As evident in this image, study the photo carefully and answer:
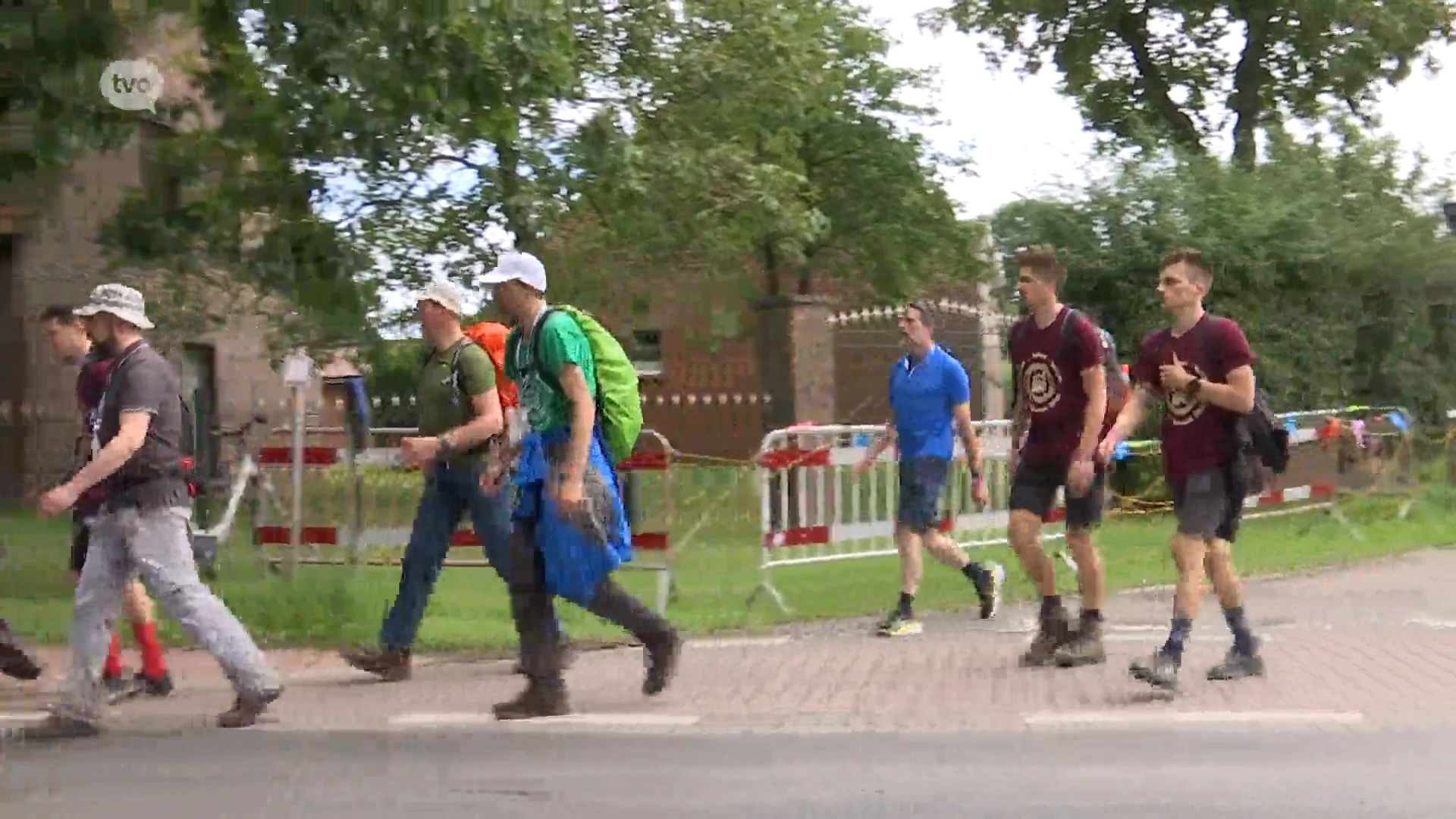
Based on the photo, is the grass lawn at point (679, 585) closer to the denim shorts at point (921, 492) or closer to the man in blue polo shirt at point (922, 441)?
the man in blue polo shirt at point (922, 441)

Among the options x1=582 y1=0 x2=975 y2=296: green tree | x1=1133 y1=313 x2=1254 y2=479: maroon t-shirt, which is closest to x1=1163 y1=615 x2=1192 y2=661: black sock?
x1=1133 y1=313 x2=1254 y2=479: maroon t-shirt

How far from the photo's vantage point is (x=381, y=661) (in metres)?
8.10

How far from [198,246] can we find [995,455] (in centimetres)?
610

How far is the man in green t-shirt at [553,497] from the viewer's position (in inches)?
267

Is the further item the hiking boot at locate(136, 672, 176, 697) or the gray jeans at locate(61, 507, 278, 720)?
the hiking boot at locate(136, 672, 176, 697)

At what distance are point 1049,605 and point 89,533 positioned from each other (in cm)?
429

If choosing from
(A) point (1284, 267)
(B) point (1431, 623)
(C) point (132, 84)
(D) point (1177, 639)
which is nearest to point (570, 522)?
(D) point (1177, 639)

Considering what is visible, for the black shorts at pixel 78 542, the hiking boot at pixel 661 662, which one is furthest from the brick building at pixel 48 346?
the hiking boot at pixel 661 662

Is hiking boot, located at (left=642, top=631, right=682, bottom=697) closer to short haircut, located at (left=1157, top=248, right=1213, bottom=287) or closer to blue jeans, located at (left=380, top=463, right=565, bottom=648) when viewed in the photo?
blue jeans, located at (left=380, top=463, right=565, bottom=648)

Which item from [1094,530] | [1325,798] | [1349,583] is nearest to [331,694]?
[1094,530]

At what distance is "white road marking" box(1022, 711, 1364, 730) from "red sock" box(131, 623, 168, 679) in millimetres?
3743

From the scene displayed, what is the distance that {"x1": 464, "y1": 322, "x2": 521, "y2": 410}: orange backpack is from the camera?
26.5 feet

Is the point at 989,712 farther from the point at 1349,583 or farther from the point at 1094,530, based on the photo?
the point at 1349,583

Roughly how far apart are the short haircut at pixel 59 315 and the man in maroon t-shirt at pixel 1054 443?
4281 millimetres
